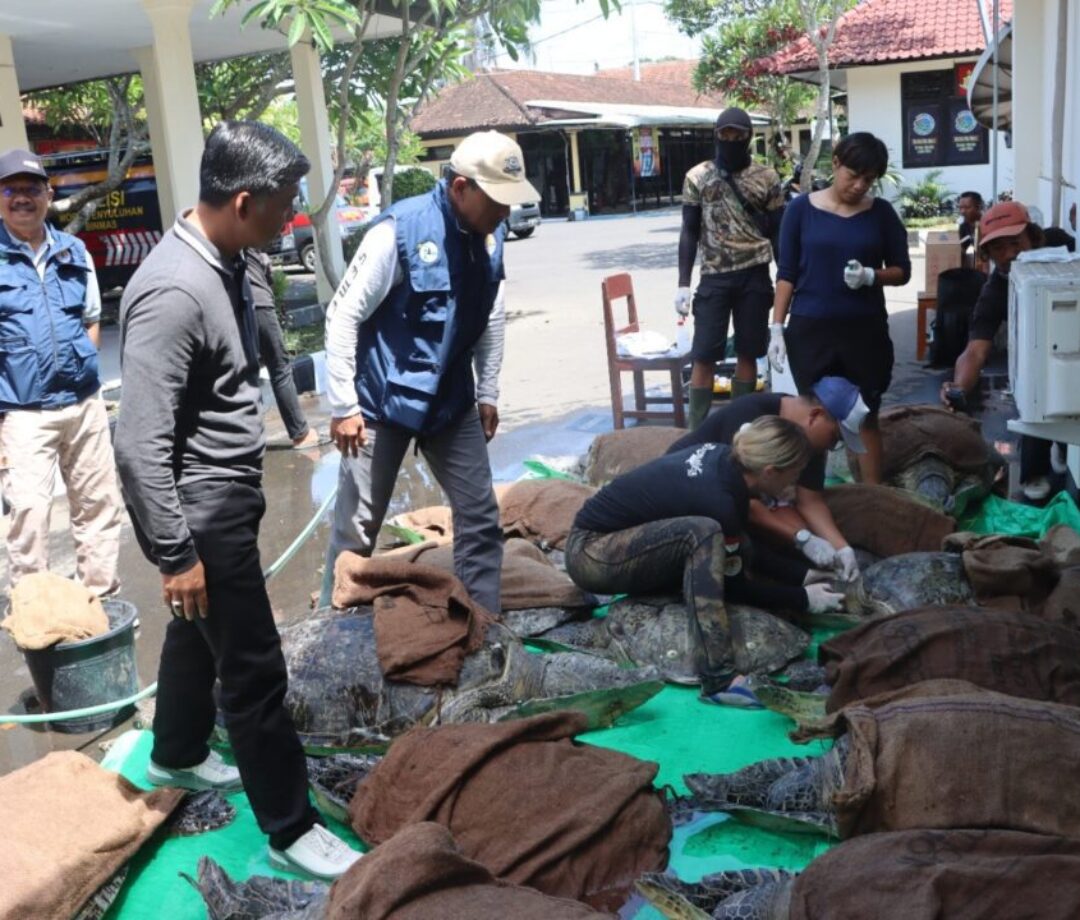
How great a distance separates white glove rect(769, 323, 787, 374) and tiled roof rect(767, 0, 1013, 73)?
16.8 meters

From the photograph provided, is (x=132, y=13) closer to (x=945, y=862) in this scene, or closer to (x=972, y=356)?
(x=972, y=356)

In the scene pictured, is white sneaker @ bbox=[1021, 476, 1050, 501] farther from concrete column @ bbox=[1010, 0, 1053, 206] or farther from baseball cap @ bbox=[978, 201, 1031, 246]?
concrete column @ bbox=[1010, 0, 1053, 206]

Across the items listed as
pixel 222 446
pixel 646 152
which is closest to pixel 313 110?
pixel 222 446

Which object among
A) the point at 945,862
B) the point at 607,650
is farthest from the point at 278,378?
the point at 945,862

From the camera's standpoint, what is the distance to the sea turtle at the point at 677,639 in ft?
13.2

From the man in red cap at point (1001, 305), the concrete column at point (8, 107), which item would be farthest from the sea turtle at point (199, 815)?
the concrete column at point (8, 107)

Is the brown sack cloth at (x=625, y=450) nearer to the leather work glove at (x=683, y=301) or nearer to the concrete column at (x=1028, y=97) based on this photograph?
the leather work glove at (x=683, y=301)

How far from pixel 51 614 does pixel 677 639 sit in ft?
7.15

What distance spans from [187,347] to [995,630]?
227cm

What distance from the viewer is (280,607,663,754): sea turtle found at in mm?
3699

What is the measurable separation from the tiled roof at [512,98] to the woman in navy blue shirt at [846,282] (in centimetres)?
2786

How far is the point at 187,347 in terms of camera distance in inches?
106

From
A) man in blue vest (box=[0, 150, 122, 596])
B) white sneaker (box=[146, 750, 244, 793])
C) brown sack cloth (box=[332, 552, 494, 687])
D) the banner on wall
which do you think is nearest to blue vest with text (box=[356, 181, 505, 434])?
brown sack cloth (box=[332, 552, 494, 687])

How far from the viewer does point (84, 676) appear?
418 centimetres
